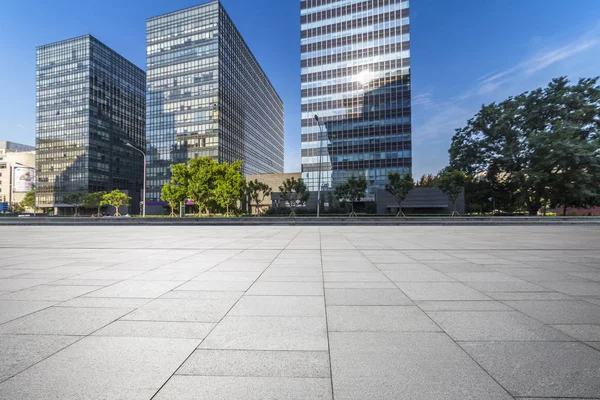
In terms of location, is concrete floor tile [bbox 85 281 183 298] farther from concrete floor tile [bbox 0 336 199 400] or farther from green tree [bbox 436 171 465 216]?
green tree [bbox 436 171 465 216]

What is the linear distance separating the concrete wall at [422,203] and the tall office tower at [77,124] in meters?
81.3

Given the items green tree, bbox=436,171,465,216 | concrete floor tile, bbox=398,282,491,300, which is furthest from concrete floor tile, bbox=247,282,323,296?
green tree, bbox=436,171,465,216

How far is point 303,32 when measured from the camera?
76875mm

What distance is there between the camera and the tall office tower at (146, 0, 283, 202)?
88.1 m

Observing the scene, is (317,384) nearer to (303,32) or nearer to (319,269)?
(319,269)

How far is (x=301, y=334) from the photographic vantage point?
3.58 meters

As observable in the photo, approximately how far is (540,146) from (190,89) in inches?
3488

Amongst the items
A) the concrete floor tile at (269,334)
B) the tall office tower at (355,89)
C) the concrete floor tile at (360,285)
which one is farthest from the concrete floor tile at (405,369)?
the tall office tower at (355,89)

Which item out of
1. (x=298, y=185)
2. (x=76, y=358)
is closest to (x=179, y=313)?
(x=76, y=358)

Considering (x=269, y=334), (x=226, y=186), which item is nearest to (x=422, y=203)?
(x=226, y=186)

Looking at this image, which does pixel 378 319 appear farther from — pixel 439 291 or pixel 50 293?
pixel 50 293

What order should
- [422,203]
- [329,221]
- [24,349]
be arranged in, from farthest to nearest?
[422,203] → [329,221] → [24,349]

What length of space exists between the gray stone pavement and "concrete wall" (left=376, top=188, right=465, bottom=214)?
173ft

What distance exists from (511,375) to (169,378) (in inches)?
122
